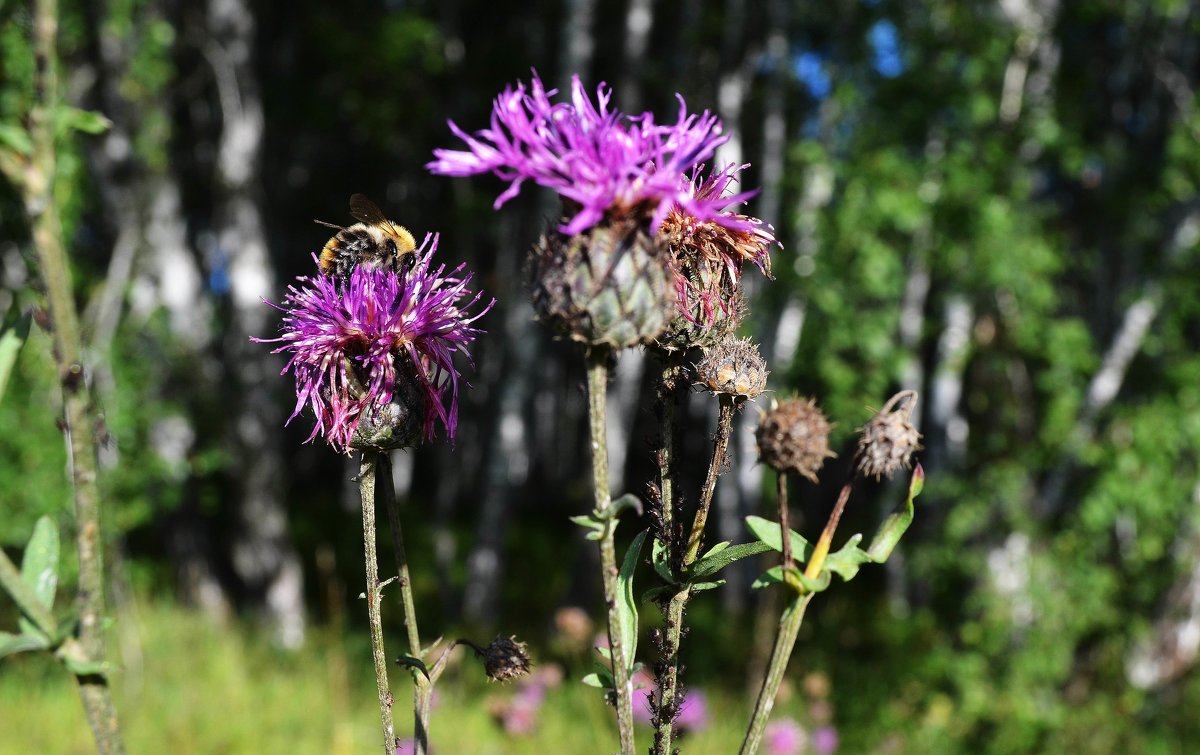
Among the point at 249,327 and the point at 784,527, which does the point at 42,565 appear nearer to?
the point at 784,527

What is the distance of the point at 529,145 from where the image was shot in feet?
3.80

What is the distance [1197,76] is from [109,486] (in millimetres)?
8460

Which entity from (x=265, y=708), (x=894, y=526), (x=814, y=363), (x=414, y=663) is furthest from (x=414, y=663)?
(x=265, y=708)

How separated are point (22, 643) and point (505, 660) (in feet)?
2.08

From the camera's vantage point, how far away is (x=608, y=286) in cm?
113

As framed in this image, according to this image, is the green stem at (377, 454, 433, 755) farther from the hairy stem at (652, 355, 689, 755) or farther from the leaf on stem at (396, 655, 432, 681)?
the hairy stem at (652, 355, 689, 755)

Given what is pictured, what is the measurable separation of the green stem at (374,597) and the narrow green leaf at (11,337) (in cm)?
44

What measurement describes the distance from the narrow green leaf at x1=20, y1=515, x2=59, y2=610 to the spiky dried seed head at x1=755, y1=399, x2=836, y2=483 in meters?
0.78

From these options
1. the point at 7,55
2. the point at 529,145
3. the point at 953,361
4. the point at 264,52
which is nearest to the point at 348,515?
the point at 264,52

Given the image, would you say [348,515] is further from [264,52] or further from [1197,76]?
[1197,76]

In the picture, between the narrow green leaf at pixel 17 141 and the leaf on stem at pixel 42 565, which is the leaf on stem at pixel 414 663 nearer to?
the leaf on stem at pixel 42 565

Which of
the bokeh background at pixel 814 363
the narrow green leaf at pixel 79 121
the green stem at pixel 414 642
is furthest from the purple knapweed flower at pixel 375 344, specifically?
the bokeh background at pixel 814 363

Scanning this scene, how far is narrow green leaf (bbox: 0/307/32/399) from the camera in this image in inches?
37.7

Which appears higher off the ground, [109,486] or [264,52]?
[264,52]
